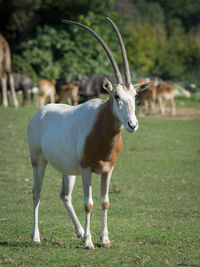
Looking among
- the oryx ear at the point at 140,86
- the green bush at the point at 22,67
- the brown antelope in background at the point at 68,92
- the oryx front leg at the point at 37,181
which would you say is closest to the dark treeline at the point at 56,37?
the green bush at the point at 22,67

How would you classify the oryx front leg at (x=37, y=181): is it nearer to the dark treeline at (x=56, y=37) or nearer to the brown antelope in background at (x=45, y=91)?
the brown antelope in background at (x=45, y=91)

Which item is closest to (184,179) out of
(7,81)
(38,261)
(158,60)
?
(38,261)

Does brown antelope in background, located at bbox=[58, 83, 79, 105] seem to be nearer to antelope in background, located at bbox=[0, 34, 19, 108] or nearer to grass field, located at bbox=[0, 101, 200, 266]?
antelope in background, located at bbox=[0, 34, 19, 108]

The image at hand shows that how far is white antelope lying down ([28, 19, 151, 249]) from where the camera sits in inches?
218

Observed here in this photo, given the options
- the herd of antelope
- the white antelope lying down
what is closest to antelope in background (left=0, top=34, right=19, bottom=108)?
the herd of antelope

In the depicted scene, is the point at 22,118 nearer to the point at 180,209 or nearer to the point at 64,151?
the point at 180,209

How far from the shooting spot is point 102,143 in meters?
5.71

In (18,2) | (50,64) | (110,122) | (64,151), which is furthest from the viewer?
(50,64)

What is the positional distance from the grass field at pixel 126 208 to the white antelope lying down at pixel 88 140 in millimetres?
→ 374

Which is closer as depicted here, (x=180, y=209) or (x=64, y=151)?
(x=64, y=151)

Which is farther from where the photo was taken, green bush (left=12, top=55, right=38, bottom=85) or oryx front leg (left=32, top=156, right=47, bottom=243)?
green bush (left=12, top=55, right=38, bottom=85)

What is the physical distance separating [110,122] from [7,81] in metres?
14.9

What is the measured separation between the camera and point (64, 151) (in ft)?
20.0

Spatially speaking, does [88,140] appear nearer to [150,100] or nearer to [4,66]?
[4,66]
